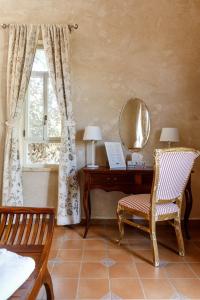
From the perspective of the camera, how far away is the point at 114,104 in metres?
3.34

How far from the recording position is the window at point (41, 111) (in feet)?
11.2

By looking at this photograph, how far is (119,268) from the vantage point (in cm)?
225

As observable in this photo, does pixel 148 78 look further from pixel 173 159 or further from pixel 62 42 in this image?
pixel 173 159

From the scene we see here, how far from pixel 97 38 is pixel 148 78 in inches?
32.9

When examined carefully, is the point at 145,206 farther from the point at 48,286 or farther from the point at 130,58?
the point at 130,58

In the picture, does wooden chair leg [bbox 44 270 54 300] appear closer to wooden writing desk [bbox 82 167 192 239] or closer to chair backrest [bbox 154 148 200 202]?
chair backrest [bbox 154 148 200 202]

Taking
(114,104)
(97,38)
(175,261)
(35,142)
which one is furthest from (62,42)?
(175,261)

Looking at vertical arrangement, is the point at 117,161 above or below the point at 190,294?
above

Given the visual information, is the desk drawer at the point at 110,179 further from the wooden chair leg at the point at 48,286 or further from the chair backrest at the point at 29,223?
the wooden chair leg at the point at 48,286

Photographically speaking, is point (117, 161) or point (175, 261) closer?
point (175, 261)

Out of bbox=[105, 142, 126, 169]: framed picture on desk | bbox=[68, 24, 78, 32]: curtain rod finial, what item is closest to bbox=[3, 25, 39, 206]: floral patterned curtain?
bbox=[68, 24, 78, 32]: curtain rod finial

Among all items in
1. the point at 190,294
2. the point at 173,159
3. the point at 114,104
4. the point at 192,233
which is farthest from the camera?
the point at 114,104

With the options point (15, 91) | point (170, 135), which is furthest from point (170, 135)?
point (15, 91)

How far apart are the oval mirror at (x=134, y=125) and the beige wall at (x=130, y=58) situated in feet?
0.25
